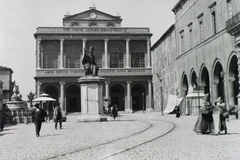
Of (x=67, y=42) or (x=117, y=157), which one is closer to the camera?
(x=117, y=157)

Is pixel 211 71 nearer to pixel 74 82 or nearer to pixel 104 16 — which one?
pixel 74 82

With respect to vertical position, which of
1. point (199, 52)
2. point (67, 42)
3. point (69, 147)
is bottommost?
point (69, 147)

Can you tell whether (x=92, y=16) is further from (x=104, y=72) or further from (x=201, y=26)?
(x=201, y=26)

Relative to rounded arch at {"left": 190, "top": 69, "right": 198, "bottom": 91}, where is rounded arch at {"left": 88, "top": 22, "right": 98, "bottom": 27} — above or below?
above

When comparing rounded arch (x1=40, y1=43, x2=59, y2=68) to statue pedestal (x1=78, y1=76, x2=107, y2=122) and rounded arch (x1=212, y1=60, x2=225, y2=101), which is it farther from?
statue pedestal (x1=78, y1=76, x2=107, y2=122)

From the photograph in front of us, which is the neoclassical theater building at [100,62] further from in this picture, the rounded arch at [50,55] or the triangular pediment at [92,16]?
the triangular pediment at [92,16]

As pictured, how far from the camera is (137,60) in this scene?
52.7 m

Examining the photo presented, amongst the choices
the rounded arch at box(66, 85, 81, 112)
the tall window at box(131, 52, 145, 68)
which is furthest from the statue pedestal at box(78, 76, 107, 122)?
the tall window at box(131, 52, 145, 68)

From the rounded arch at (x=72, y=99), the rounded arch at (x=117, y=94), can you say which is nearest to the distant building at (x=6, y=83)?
the rounded arch at (x=72, y=99)

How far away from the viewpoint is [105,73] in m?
50.5

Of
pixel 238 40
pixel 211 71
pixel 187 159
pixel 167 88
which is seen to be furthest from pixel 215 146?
pixel 167 88

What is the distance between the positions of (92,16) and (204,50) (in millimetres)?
31053

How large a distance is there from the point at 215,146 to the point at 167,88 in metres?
35.6

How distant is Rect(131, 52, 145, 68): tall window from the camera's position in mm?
52562
